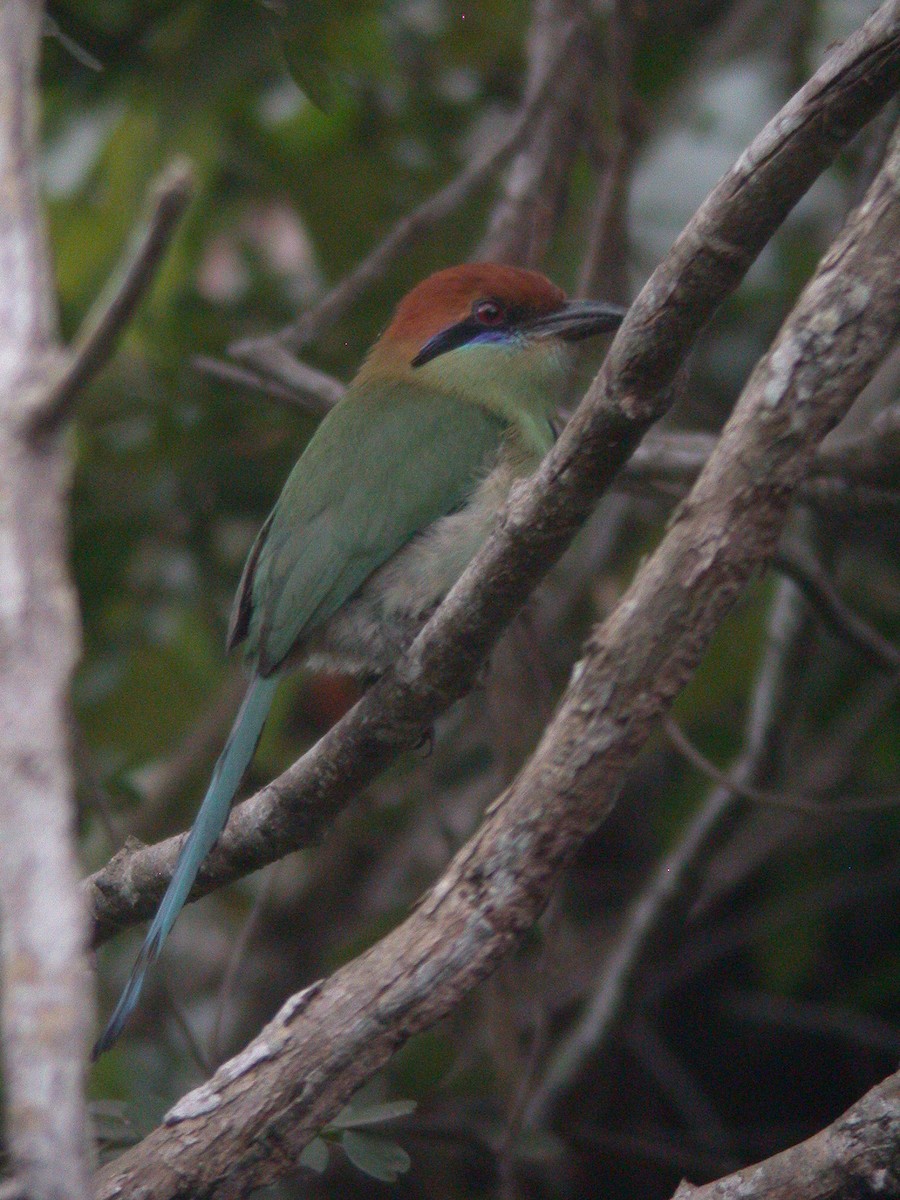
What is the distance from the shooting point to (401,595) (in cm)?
308

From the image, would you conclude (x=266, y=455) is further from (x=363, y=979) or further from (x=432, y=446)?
(x=363, y=979)

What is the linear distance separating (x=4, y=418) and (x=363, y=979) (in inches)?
44.4

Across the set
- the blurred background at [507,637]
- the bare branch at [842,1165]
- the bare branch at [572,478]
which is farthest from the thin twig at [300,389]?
the bare branch at [842,1165]

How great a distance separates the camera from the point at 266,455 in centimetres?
469

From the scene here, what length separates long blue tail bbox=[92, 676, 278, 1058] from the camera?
233cm

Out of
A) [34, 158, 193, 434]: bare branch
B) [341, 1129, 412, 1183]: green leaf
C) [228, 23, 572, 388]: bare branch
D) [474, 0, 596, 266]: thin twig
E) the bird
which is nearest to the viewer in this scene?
[34, 158, 193, 434]: bare branch

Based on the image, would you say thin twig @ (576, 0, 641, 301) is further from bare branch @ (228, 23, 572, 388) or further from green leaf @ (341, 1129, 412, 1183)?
green leaf @ (341, 1129, 412, 1183)

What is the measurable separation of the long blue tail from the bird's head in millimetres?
1094

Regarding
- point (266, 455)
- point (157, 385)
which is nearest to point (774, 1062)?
point (266, 455)

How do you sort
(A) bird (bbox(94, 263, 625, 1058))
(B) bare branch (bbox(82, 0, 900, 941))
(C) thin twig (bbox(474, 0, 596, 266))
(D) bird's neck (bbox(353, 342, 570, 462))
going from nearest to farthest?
1. (B) bare branch (bbox(82, 0, 900, 941))
2. (A) bird (bbox(94, 263, 625, 1058))
3. (D) bird's neck (bbox(353, 342, 570, 462))
4. (C) thin twig (bbox(474, 0, 596, 266))

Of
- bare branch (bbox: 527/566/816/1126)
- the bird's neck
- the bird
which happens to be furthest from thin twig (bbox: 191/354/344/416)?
bare branch (bbox: 527/566/816/1126)

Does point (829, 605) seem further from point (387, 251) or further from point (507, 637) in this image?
point (387, 251)

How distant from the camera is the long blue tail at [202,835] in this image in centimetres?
233

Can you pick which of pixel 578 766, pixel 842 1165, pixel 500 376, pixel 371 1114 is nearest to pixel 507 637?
pixel 500 376
